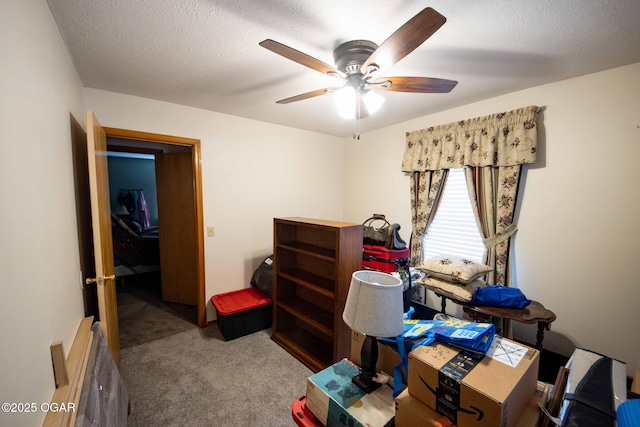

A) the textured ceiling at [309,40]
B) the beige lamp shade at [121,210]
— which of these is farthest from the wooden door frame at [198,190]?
the beige lamp shade at [121,210]

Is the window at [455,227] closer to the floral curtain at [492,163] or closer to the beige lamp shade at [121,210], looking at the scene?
the floral curtain at [492,163]

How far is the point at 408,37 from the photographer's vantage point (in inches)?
40.4

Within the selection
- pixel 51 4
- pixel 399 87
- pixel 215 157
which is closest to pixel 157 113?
pixel 215 157

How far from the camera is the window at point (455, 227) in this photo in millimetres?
2582

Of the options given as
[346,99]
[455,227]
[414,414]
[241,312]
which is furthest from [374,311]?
[455,227]

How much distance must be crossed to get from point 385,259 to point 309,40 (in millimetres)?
1905

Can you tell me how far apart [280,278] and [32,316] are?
1.92m

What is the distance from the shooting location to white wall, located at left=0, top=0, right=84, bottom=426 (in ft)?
2.33

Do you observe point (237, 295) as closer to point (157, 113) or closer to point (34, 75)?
point (157, 113)

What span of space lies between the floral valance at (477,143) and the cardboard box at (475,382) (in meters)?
1.84

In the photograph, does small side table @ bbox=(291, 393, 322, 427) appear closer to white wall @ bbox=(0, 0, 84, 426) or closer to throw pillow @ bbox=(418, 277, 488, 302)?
white wall @ bbox=(0, 0, 84, 426)

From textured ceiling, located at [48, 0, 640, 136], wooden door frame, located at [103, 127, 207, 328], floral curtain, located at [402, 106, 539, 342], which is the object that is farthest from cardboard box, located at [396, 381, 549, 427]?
wooden door frame, located at [103, 127, 207, 328]

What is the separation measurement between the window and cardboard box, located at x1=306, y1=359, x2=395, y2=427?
1994mm

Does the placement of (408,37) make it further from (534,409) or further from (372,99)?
(534,409)
